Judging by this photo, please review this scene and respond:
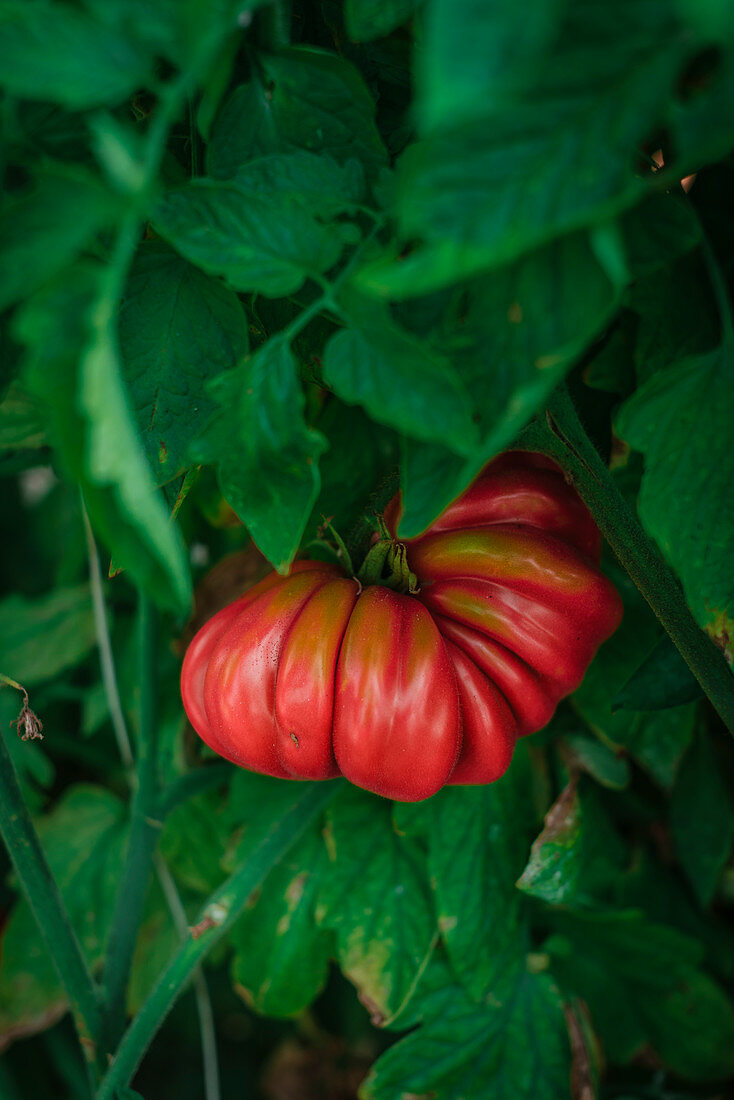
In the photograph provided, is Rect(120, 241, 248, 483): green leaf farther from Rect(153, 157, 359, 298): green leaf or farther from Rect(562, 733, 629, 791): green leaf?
Rect(562, 733, 629, 791): green leaf

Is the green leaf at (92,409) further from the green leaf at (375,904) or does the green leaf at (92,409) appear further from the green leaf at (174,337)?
the green leaf at (375,904)

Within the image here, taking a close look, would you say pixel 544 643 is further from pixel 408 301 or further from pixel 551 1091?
pixel 551 1091

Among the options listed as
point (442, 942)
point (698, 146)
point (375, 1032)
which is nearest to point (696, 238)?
point (698, 146)

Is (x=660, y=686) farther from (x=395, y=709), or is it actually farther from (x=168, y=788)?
(x=168, y=788)

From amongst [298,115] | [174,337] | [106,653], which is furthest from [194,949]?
[298,115]

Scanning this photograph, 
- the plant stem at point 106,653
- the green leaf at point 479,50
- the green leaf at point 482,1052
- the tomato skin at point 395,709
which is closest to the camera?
the green leaf at point 479,50

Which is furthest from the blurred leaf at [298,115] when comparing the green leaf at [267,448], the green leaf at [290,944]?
the green leaf at [290,944]

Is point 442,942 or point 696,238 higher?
point 696,238
